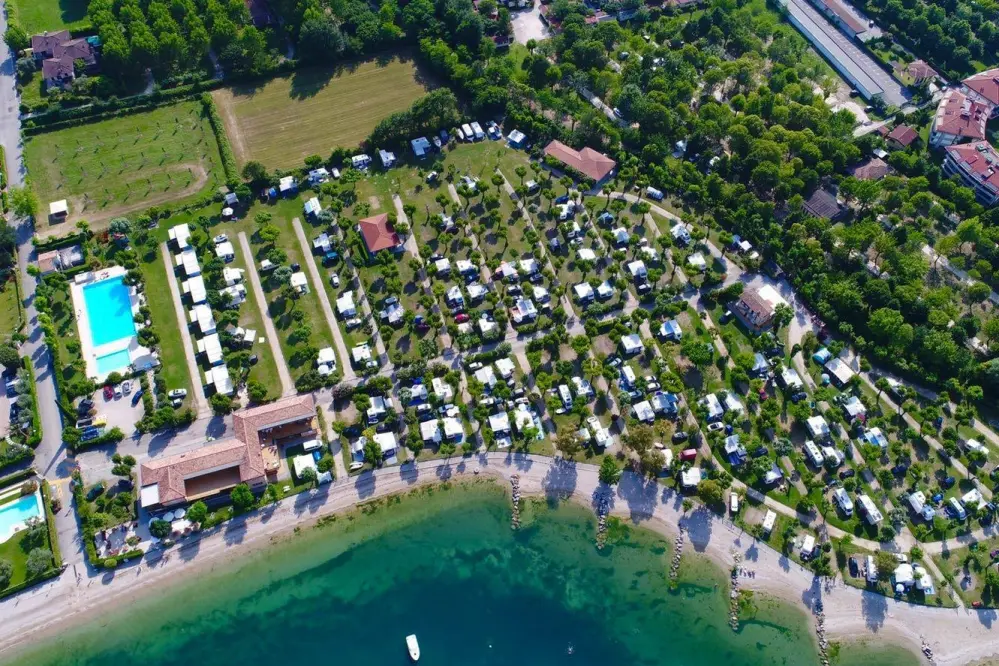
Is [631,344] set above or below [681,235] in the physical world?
below

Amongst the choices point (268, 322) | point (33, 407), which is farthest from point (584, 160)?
point (33, 407)

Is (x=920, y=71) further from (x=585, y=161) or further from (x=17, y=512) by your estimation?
(x=17, y=512)

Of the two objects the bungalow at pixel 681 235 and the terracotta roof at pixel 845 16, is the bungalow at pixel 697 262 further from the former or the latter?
the terracotta roof at pixel 845 16

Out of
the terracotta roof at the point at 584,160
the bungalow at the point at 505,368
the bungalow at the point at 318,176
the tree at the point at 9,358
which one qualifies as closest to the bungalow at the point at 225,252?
the bungalow at the point at 318,176

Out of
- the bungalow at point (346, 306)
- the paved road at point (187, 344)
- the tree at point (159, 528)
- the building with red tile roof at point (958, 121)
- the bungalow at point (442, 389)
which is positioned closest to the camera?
the tree at point (159, 528)

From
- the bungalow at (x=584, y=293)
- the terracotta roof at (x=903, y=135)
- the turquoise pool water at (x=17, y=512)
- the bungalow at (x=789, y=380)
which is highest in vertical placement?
the terracotta roof at (x=903, y=135)

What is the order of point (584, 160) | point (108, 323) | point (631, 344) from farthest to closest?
point (584, 160)
point (631, 344)
point (108, 323)

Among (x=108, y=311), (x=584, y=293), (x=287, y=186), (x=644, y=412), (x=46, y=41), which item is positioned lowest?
(x=644, y=412)
